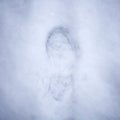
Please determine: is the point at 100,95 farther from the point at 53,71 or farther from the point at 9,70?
the point at 9,70

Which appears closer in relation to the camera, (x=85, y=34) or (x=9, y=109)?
(x=85, y=34)

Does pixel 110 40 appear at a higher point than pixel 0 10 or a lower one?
lower

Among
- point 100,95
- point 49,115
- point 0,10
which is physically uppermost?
point 0,10

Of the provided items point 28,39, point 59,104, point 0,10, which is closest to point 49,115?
point 59,104

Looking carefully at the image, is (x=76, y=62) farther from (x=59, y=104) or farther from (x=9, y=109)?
(x=9, y=109)

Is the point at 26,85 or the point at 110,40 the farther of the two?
the point at 26,85

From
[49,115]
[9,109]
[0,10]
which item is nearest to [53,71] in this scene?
[49,115]
